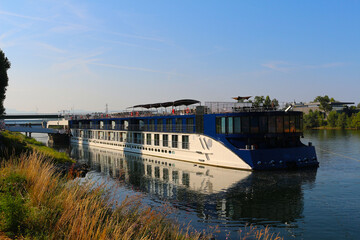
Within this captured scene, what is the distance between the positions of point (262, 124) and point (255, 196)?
12.7m

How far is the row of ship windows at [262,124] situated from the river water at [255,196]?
5.04 meters

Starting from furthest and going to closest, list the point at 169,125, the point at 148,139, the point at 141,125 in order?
the point at 141,125 → the point at 148,139 → the point at 169,125

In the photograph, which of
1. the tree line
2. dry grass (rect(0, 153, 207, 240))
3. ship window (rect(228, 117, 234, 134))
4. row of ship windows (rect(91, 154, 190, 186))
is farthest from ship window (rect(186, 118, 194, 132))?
the tree line

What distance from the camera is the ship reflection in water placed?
1939 centimetres

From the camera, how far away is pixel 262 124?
3472cm

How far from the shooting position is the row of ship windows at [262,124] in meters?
34.7

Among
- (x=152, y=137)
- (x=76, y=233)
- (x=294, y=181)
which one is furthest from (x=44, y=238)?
(x=152, y=137)

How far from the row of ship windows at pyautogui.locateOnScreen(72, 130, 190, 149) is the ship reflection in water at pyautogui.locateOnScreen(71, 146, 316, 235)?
4.64 metres

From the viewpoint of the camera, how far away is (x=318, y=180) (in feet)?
94.1

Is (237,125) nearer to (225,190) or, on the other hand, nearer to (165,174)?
(165,174)

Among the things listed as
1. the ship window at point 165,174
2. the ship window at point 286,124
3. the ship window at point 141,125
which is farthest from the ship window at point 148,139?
the ship window at point 286,124

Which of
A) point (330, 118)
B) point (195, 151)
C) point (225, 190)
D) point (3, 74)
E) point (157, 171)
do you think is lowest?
point (157, 171)


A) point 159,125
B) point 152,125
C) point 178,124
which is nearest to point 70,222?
point 178,124

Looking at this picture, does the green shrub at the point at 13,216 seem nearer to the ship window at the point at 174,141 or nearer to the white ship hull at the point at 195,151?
the white ship hull at the point at 195,151
